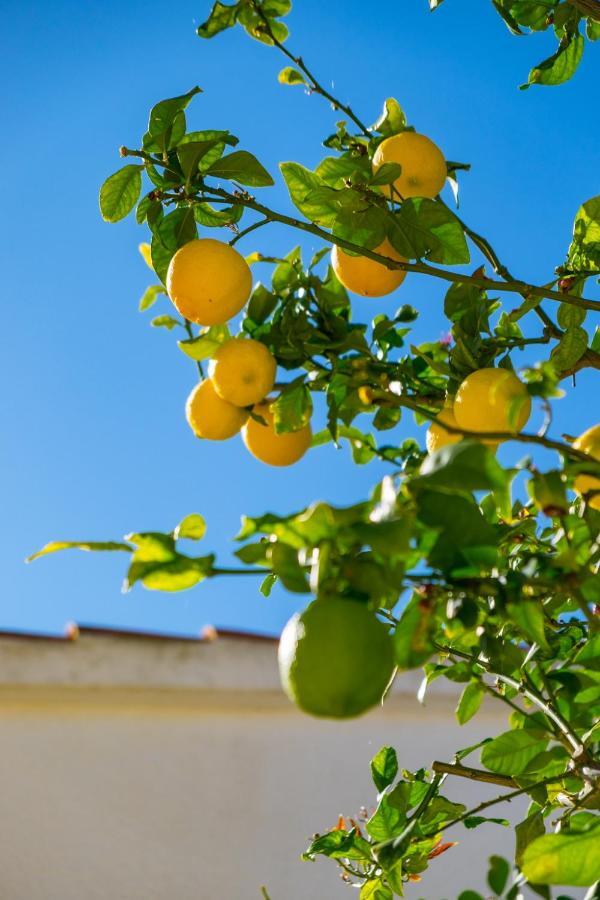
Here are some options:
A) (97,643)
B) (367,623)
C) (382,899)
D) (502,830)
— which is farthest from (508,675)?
(502,830)

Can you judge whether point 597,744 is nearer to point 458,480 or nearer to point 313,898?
point 458,480

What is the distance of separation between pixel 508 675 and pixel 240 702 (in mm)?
1819

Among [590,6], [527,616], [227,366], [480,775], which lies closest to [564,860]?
[527,616]

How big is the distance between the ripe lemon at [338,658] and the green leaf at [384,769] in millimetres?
709

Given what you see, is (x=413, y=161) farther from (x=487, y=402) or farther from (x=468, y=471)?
(x=468, y=471)

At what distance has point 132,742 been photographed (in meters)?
2.89

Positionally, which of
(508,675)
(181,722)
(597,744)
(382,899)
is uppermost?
(181,722)

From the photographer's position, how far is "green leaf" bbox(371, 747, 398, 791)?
1428 millimetres

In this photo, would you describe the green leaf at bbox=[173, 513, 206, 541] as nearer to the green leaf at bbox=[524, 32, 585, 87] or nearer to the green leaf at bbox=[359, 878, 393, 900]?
the green leaf at bbox=[359, 878, 393, 900]

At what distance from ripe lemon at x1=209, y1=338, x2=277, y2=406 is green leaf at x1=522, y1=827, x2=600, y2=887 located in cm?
63

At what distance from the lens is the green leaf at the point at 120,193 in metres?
1.38

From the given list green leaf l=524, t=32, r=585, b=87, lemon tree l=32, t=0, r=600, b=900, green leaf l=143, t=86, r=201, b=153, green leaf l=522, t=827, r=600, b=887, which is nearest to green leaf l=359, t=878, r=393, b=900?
lemon tree l=32, t=0, r=600, b=900

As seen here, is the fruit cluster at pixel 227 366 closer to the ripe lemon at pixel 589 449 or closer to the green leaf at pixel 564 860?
the ripe lemon at pixel 589 449

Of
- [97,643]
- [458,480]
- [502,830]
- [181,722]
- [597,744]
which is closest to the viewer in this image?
[458,480]
